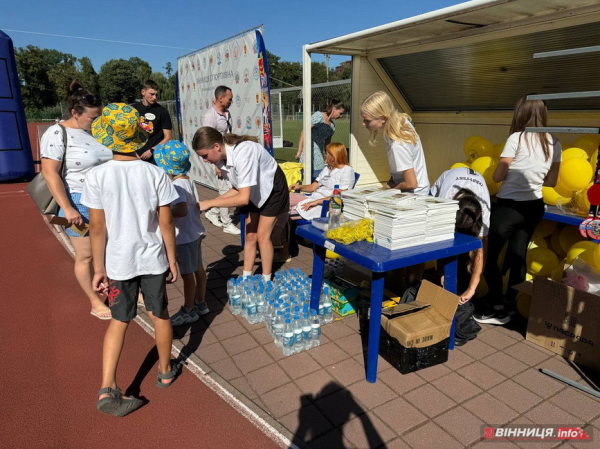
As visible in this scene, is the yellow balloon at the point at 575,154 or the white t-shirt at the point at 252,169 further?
the yellow balloon at the point at 575,154

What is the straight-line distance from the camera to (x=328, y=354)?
3113mm

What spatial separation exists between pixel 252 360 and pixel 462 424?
59.2 inches

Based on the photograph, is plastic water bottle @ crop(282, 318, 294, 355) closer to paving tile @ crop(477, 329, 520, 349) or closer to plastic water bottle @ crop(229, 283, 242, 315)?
plastic water bottle @ crop(229, 283, 242, 315)

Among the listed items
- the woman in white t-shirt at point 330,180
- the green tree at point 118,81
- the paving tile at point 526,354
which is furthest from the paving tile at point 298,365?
the green tree at point 118,81

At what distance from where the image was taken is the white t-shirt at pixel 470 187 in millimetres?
3229

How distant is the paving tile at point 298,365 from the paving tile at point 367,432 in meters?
0.56

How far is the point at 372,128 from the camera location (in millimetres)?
3451

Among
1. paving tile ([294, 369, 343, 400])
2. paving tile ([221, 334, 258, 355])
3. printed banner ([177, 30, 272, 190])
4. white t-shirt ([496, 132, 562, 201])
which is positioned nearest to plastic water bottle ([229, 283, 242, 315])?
paving tile ([221, 334, 258, 355])

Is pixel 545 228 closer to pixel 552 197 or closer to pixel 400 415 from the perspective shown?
pixel 552 197

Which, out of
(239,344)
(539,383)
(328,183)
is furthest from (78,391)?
(328,183)

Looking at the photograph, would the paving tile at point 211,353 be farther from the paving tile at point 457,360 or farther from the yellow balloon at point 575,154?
the yellow balloon at point 575,154

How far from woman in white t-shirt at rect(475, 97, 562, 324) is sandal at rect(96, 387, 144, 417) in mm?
2891

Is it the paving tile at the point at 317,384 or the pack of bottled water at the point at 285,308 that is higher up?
the pack of bottled water at the point at 285,308

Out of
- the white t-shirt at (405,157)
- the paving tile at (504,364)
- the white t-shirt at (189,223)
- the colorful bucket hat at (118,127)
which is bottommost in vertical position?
the paving tile at (504,364)
